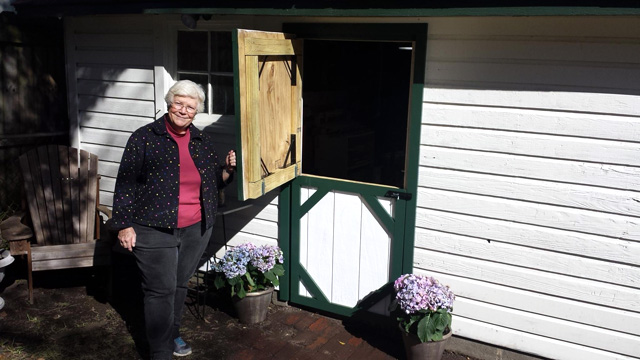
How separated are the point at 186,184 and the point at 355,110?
13.2 feet

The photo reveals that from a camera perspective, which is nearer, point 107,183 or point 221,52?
point 221,52

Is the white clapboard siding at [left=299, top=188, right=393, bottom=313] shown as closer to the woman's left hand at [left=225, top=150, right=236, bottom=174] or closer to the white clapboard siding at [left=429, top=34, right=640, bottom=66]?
the woman's left hand at [left=225, top=150, right=236, bottom=174]

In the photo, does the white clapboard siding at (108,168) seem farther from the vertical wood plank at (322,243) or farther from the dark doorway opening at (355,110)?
the vertical wood plank at (322,243)

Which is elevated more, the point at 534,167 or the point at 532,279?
the point at 534,167

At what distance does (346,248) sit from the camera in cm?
469

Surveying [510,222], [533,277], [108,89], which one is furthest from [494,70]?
[108,89]

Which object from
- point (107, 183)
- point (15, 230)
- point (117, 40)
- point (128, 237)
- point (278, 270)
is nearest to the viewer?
point (128, 237)

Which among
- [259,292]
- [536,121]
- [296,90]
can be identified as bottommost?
[259,292]

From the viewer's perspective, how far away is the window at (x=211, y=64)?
509 centimetres

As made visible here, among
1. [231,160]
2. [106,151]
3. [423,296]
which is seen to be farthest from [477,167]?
[106,151]

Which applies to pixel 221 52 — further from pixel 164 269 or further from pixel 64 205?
pixel 164 269

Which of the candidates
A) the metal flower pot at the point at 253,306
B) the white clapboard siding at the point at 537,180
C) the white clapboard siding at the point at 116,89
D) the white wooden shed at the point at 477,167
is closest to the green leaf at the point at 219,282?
the metal flower pot at the point at 253,306

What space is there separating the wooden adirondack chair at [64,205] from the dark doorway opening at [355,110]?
2.15 meters

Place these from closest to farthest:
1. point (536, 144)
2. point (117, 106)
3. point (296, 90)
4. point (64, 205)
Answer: point (536, 144) < point (296, 90) < point (64, 205) < point (117, 106)
